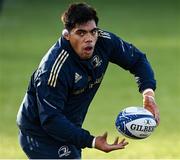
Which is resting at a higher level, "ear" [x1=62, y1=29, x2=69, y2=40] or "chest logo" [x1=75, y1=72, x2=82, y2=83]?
"ear" [x1=62, y1=29, x2=69, y2=40]

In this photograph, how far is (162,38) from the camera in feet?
73.7

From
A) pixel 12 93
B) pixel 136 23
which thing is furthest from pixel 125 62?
pixel 136 23

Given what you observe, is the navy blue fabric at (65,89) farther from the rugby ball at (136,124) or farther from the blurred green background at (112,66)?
the blurred green background at (112,66)

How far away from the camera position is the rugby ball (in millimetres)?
7914

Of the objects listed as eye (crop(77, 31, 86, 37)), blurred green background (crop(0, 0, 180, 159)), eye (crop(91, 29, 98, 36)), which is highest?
blurred green background (crop(0, 0, 180, 159))

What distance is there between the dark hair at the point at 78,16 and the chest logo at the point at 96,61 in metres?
0.42

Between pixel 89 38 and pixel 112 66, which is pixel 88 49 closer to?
pixel 89 38

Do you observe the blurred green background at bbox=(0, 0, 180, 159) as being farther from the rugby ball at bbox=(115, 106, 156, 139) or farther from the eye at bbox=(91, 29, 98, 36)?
the eye at bbox=(91, 29, 98, 36)

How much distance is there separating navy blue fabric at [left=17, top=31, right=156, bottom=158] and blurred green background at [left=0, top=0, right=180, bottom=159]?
10.3ft

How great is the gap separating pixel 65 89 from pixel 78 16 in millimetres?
720

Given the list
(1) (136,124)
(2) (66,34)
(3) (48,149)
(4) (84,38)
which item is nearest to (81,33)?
(4) (84,38)

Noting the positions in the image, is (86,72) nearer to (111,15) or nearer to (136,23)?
(136,23)

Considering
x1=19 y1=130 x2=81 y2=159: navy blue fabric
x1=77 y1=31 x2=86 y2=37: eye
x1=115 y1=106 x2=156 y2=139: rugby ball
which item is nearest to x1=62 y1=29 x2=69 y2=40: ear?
x1=77 y1=31 x2=86 y2=37: eye

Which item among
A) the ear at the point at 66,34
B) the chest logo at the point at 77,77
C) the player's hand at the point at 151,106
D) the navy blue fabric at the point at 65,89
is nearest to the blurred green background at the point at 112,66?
the player's hand at the point at 151,106
